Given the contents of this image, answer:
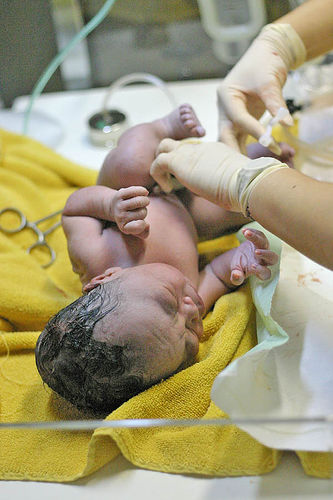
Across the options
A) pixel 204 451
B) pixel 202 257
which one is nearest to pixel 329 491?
pixel 204 451

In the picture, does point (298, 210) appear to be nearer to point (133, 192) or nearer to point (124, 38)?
point (133, 192)

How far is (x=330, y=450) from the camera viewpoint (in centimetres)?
80

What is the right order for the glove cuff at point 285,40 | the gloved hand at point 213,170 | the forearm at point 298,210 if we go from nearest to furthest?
the forearm at point 298,210 → the gloved hand at point 213,170 → the glove cuff at point 285,40

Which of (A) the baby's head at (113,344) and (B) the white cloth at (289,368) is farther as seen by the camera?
(A) the baby's head at (113,344)

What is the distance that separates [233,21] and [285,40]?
1.48 feet

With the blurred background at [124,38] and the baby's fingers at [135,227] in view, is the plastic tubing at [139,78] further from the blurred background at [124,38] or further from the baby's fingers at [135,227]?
the baby's fingers at [135,227]

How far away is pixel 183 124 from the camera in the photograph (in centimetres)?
122

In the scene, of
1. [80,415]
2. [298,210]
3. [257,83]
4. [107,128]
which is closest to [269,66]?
[257,83]

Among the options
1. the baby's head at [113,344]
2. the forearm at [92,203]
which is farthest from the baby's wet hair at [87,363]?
the forearm at [92,203]

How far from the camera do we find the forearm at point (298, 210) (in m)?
0.79

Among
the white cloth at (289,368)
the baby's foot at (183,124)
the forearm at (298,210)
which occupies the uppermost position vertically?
the forearm at (298,210)

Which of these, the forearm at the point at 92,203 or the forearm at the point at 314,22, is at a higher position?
the forearm at the point at 314,22

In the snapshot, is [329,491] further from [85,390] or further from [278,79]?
[278,79]

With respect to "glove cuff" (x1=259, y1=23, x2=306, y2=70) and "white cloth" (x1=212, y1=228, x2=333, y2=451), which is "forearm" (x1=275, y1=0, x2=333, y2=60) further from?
"white cloth" (x1=212, y1=228, x2=333, y2=451)
